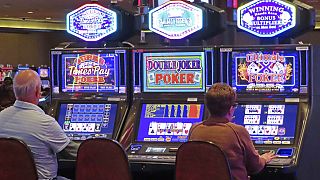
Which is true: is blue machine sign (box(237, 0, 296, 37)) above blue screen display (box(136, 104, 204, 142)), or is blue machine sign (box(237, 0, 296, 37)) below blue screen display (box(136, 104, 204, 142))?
Result: above

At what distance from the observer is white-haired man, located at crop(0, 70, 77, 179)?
11.8ft

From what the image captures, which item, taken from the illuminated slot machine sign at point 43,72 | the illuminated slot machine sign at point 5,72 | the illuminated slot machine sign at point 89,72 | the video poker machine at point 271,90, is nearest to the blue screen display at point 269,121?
the video poker machine at point 271,90

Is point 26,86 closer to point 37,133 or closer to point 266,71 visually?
point 37,133

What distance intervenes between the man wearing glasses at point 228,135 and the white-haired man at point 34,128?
0.79 meters

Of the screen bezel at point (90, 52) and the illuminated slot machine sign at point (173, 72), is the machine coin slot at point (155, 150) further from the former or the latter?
the screen bezel at point (90, 52)

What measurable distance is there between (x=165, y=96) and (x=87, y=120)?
24.6 inches

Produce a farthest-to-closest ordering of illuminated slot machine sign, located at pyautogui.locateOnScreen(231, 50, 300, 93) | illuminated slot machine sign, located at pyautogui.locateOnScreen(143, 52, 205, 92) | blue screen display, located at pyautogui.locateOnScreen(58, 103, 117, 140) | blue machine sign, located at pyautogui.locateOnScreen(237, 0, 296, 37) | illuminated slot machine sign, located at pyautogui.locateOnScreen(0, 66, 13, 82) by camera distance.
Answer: illuminated slot machine sign, located at pyautogui.locateOnScreen(0, 66, 13, 82) < blue screen display, located at pyautogui.locateOnScreen(58, 103, 117, 140) < illuminated slot machine sign, located at pyautogui.locateOnScreen(143, 52, 205, 92) < blue machine sign, located at pyautogui.locateOnScreen(237, 0, 296, 37) < illuminated slot machine sign, located at pyautogui.locateOnScreen(231, 50, 300, 93)

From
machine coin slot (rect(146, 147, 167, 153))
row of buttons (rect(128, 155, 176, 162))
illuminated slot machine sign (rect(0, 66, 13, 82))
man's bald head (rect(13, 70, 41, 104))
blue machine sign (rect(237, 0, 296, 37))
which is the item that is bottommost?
row of buttons (rect(128, 155, 176, 162))

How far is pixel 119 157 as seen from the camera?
134 inches

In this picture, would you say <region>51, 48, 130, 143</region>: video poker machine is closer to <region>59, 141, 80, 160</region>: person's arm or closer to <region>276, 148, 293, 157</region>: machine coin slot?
<region>59, 141, 80, 160</region>: person's arm

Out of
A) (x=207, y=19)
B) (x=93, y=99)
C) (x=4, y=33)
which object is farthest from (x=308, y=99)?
(x=4, y=33)

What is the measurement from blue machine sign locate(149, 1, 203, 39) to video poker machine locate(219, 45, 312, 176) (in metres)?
0.34

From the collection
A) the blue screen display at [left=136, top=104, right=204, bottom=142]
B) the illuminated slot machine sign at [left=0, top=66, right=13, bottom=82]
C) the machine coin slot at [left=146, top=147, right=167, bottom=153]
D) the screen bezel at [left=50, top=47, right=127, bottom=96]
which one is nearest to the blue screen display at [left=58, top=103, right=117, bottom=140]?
the screen bezel at [left=50, top=47, right=127, bottom=96]

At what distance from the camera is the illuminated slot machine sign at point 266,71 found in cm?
417
